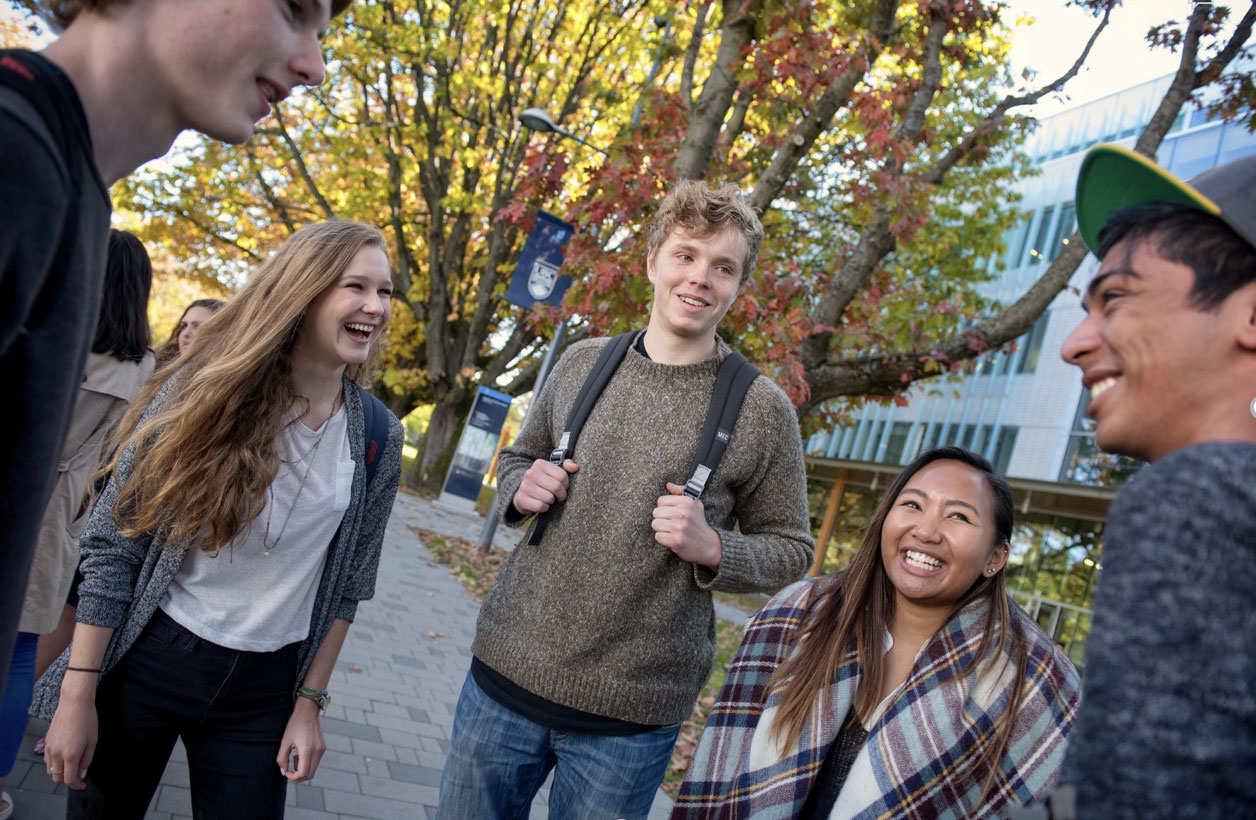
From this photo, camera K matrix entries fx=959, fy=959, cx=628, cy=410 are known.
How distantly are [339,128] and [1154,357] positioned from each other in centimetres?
1913

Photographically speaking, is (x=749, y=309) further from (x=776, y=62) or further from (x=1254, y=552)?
(x=1254, y=552)

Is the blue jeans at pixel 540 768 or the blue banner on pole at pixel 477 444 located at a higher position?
the blue banner on pole at pixel 477 444

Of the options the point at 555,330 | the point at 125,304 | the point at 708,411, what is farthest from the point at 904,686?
the point at 555,330

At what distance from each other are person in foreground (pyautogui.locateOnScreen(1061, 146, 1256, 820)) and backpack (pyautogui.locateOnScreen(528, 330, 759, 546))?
1736 mm

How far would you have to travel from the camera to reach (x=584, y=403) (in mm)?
2951

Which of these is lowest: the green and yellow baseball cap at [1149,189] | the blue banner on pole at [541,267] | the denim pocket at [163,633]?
the denim pocket at [163,633]

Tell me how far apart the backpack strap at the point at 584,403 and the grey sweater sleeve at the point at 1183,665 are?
6.85 feet

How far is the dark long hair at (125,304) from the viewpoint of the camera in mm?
3803

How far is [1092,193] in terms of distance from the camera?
1285 mm

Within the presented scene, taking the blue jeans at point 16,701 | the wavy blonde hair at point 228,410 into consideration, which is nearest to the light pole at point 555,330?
the blue jeans at point 16,701

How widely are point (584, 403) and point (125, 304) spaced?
218cm

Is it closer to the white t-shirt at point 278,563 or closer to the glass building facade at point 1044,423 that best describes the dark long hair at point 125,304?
the white t-shirt at point 278,563

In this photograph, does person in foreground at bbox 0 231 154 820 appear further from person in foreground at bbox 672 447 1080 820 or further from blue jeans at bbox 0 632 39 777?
person in foreground at bbox 672 447 1080 820

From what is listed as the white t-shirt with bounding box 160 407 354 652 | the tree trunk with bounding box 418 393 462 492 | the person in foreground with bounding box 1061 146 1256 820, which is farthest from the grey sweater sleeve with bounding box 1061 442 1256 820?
the tree trunk with bounding box 418 393 462 492
